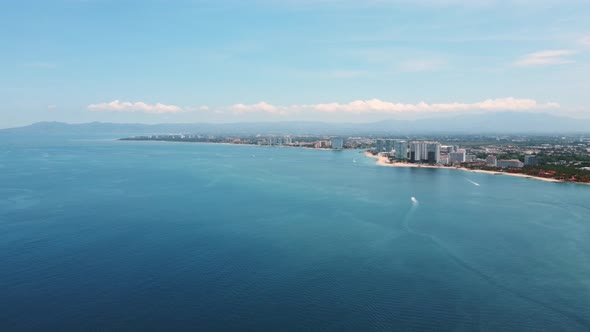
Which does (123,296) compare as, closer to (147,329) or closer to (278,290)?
(147,329)

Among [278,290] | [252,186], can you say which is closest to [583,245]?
[278,290]

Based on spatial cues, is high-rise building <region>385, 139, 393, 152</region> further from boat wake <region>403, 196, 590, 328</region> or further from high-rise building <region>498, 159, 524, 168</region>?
boat wake <region>403, 196, 590, 328</region>

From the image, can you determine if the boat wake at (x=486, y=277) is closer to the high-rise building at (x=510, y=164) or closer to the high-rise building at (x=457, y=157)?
the high-rise building at (x=510, y=164)

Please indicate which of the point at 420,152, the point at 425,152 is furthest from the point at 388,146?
the point at 425,152

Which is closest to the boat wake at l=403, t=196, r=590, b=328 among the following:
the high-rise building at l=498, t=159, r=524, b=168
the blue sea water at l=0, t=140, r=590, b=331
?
the blue sea water at l=0, t=140, r=590, b=331

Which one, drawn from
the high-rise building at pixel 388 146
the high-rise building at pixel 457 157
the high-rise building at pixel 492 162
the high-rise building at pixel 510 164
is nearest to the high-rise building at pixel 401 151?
the high-rise building at pixel 457 157

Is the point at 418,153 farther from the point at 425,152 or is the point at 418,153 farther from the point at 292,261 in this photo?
the point at 292,261
